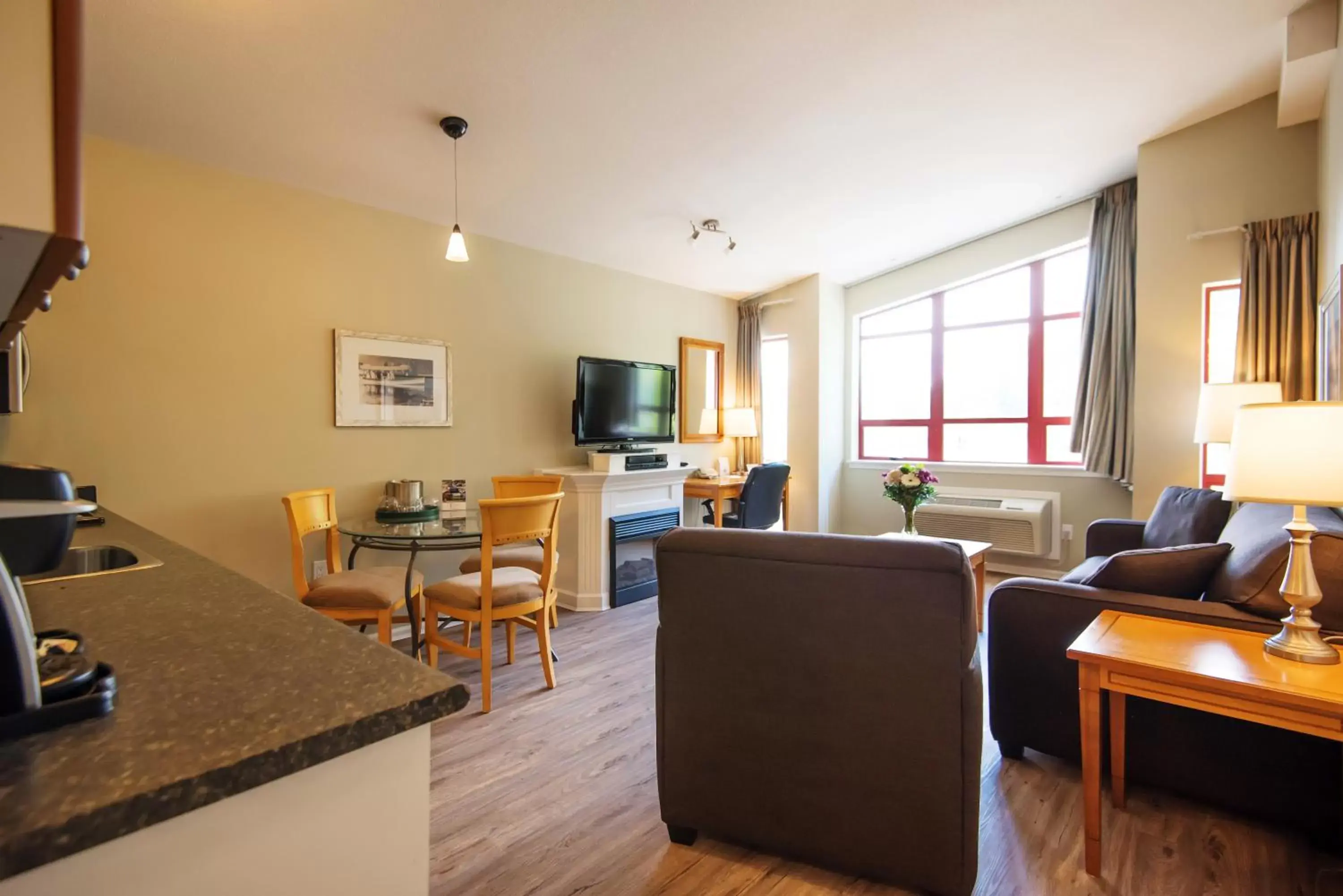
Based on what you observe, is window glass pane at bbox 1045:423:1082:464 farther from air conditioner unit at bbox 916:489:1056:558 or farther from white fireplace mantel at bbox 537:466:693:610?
white fireplace mantel at bbox 537:466:693:610

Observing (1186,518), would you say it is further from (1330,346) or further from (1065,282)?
(1065,282)

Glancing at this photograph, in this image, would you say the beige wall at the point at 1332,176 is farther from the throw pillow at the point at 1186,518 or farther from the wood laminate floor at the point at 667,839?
the wood laminate floor at the point at 667,839

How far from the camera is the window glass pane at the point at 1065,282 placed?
4.61 meters

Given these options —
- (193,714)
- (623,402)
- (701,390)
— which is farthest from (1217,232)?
(193,714)

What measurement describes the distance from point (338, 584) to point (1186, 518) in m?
3.83

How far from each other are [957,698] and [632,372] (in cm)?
344

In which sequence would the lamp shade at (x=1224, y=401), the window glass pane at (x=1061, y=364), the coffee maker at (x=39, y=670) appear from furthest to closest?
the window glass pane at (x=1061, y=364), the lamp shade at (x=1224, y=401), the coffee maker at (x=39, y=670)

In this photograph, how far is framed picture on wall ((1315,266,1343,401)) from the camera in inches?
96.0

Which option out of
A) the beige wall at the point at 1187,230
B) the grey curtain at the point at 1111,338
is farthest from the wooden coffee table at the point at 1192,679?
the grey curtain at the point at 1111,338

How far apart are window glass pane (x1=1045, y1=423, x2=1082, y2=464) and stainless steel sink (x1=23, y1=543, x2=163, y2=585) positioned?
5.33 meters

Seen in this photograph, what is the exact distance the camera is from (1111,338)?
13.8 ft

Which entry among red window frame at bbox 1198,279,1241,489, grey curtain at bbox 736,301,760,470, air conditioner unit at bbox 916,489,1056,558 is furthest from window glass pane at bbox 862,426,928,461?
red window frame at bbox 1198,279,1241,489

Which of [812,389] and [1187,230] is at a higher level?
[1187,230]

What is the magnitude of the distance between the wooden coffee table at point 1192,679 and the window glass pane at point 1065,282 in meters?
3.64
